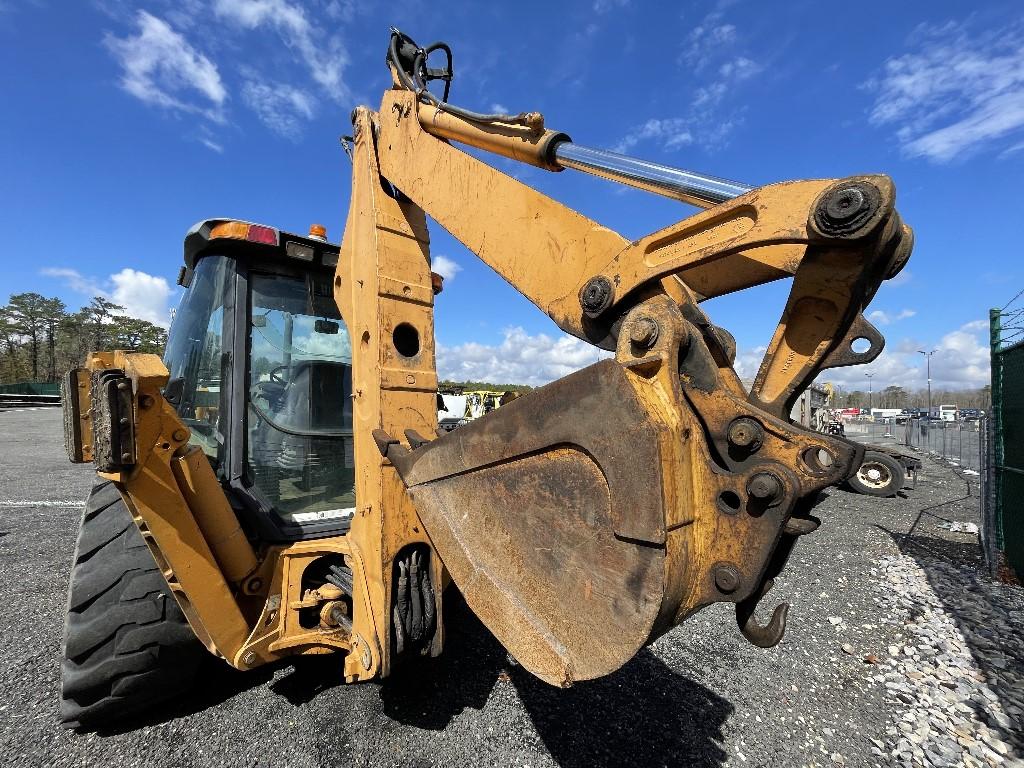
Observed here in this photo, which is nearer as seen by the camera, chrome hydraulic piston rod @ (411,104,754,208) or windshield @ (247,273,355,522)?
chrome hydraulic piston rod @ (411,104,754,208)

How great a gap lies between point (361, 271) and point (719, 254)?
1.58 meters

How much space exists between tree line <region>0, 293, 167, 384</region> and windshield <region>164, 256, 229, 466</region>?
4904 centimetres

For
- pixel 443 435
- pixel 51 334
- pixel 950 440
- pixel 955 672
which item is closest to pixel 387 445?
pixel 443 435

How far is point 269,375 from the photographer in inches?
107

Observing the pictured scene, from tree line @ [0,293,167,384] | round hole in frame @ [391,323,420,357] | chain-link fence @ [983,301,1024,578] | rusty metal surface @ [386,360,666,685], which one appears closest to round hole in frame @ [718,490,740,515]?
rusty metal surface @ [386,360,666,685]

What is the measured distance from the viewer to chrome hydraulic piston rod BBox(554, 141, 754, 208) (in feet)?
5.03

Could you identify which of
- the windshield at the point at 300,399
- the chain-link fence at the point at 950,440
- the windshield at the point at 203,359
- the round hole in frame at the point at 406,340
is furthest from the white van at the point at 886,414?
the windshield at the point at 203,359

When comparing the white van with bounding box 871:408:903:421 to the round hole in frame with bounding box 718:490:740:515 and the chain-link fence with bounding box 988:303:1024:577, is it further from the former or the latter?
the round hole in frame with bounding box 718:490:740:515

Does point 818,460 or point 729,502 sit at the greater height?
point 818,460

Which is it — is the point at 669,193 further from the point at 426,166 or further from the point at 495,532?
the point at 495,532

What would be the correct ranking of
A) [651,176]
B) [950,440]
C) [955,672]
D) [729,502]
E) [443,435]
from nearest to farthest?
1. [729,502]
2. [651,176]
3. [443,435]
4. [955,672]
5. [950,440]

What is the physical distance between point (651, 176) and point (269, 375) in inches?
84.2

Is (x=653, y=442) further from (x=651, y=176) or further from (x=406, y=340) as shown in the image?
(x=406, y=340)

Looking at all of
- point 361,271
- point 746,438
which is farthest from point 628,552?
point 361,271
